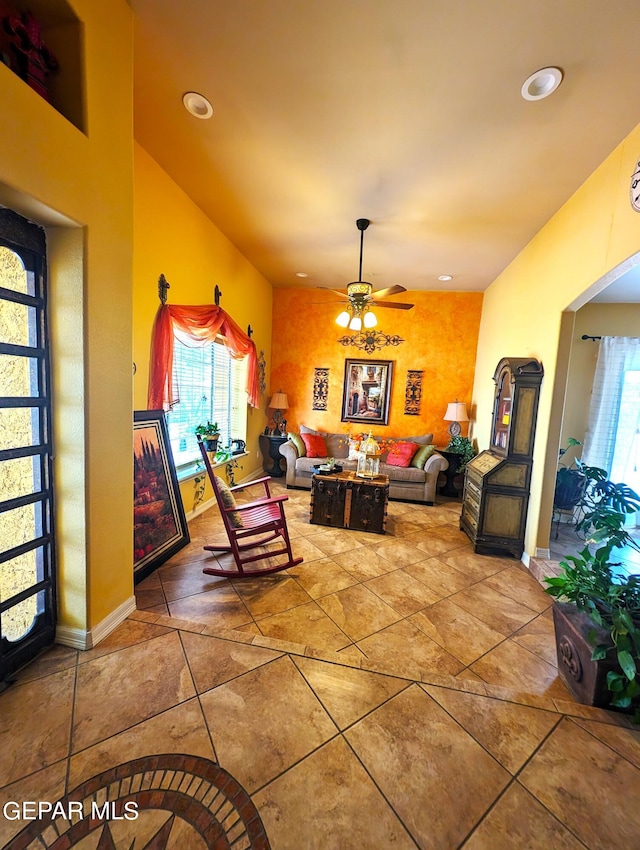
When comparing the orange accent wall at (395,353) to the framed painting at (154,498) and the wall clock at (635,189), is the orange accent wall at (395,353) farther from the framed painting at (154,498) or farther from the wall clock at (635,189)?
the wall clock at (635,189)

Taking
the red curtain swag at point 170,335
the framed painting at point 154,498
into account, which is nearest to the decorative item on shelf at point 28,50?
the red curtain swag at point 170,335

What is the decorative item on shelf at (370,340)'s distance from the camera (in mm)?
5449

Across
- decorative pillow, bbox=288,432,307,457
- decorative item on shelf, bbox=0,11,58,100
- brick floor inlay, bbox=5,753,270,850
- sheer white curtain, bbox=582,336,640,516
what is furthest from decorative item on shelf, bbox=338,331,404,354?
brick floor inlay, bbox=5,753,270,850

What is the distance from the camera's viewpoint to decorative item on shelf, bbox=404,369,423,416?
5465 mm

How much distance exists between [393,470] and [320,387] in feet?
6.46

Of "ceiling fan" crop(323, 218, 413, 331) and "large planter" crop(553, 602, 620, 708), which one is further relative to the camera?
"ceiling fan" crop(323, 218, 413, 331)

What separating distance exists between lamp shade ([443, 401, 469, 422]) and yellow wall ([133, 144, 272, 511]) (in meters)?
3.40

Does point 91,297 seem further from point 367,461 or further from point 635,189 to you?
point 635,189

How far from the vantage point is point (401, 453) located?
15.9 ft

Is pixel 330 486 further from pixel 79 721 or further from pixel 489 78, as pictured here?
pixel 489 78

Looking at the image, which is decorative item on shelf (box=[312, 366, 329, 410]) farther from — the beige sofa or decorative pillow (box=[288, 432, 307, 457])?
decorative pillow (box=[288, 432, 307, 457])

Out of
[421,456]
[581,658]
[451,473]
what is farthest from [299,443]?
[581,658]

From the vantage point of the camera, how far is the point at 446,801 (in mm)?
1102

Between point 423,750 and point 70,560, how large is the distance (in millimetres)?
1774
